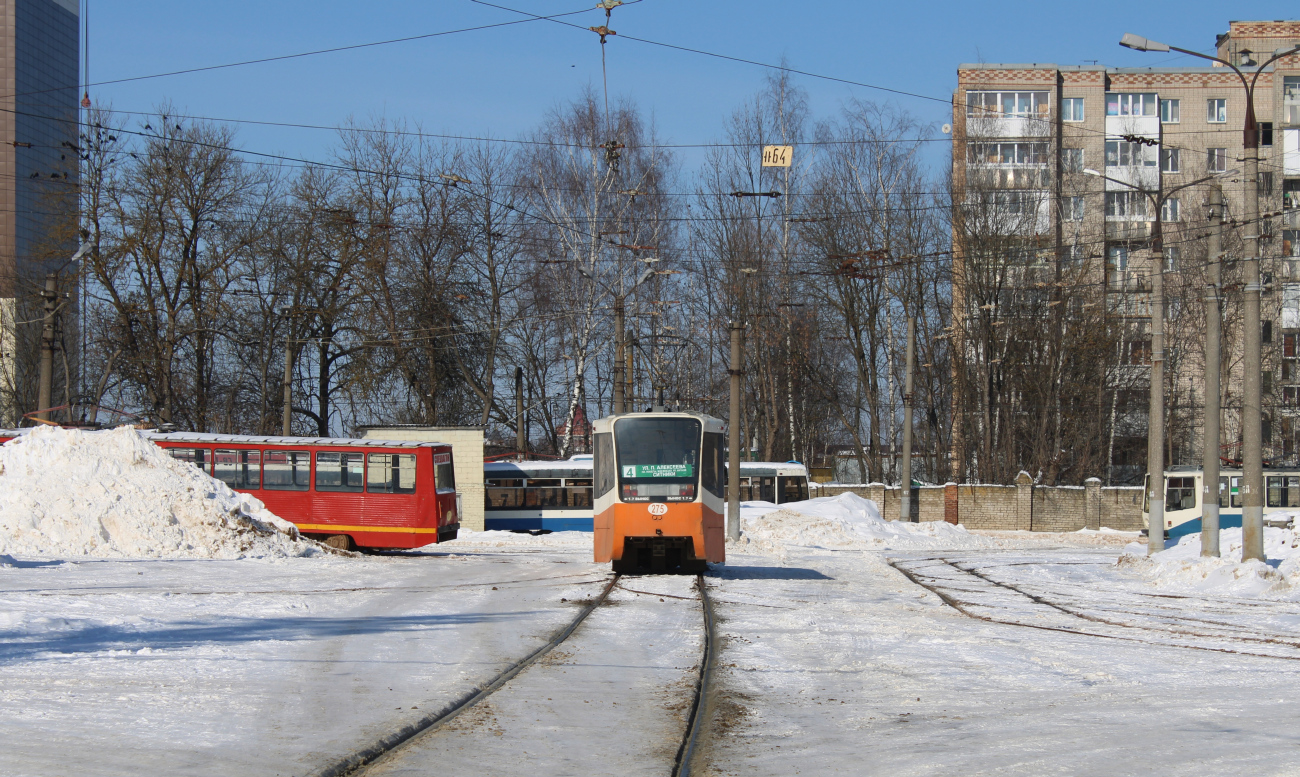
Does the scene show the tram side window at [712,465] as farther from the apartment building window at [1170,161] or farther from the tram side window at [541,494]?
the apartment building window at [1170,161]

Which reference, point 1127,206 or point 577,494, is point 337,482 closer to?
point 577,494

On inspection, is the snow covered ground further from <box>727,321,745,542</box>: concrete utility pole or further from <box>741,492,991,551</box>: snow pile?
<box>741,492,991,551</box>: snow pile

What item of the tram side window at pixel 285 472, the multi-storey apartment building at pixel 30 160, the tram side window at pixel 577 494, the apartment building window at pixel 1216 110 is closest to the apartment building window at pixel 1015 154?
the apartment building window at pixel 1216 110

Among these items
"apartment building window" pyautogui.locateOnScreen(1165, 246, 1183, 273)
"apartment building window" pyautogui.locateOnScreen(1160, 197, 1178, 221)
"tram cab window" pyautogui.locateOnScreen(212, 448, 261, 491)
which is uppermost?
"apartment building window" pyautogui.locateOnScreen(1160, 197, 1178, 221)

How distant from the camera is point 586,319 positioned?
41875mm

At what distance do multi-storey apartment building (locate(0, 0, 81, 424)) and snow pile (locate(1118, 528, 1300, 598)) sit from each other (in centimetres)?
2299

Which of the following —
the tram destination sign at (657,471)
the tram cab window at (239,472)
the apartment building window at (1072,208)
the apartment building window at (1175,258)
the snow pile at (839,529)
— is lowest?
the snow pile at (839,529)

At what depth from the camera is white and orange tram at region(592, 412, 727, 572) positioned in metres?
17.7

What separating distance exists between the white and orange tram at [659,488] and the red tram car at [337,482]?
904 cm

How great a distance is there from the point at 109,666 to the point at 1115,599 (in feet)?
43.7

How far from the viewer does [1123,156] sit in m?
55.6

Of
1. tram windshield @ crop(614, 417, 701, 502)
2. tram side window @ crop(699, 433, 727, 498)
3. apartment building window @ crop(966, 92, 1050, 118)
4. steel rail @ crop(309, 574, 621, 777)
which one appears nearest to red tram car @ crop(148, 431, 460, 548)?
tram windshield @ crop(614, 417, 701, 502)

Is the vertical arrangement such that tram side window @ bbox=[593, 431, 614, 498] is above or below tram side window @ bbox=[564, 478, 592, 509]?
above

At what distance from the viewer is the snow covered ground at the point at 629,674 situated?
20.1ft
